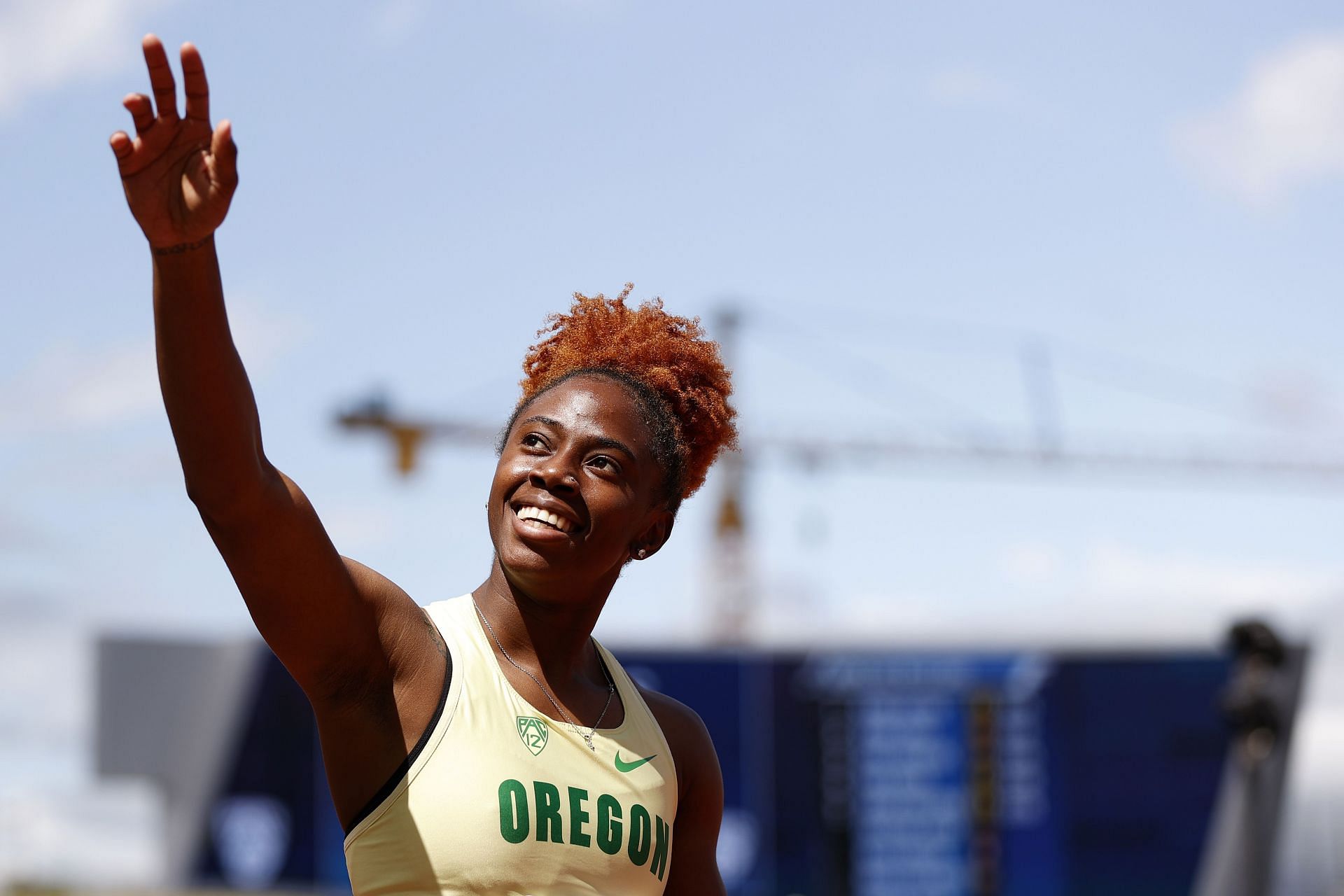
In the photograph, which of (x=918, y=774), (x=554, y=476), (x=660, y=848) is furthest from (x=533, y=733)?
(x=918, y=774)

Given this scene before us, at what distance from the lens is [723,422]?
12.3 ft

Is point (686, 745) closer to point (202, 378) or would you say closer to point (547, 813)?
point (547, 813)

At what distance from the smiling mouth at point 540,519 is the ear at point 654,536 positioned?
256 mm

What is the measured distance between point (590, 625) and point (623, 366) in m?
0.57

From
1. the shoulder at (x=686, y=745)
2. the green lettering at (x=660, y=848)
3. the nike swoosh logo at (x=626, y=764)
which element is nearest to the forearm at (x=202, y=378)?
the nike swoosh logo at (x=626, y=764)

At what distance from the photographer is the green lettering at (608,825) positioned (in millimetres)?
3070

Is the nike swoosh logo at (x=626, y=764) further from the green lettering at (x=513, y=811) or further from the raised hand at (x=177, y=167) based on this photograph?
the raised hand at (x=177, y=167)

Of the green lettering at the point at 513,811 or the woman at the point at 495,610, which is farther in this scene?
the green lettering at the point at 513,811

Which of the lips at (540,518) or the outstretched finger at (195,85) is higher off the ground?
the outstretched finger at (195,85)

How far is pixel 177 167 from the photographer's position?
2549mm

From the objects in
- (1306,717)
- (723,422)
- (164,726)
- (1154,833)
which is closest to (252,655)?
(164,726)

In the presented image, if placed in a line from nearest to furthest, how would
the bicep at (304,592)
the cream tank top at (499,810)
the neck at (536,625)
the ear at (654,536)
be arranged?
the bicep at (304,592)
the cream tank top at (499,810)
the neck at (536,625)
the ear at (654,536)

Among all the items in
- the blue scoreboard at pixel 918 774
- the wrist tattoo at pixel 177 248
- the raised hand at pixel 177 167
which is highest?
the raised hand at pixel 177 167

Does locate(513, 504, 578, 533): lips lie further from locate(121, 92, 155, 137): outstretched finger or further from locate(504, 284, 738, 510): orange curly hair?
locate(121, 92, 155, 137): outstretched finger
